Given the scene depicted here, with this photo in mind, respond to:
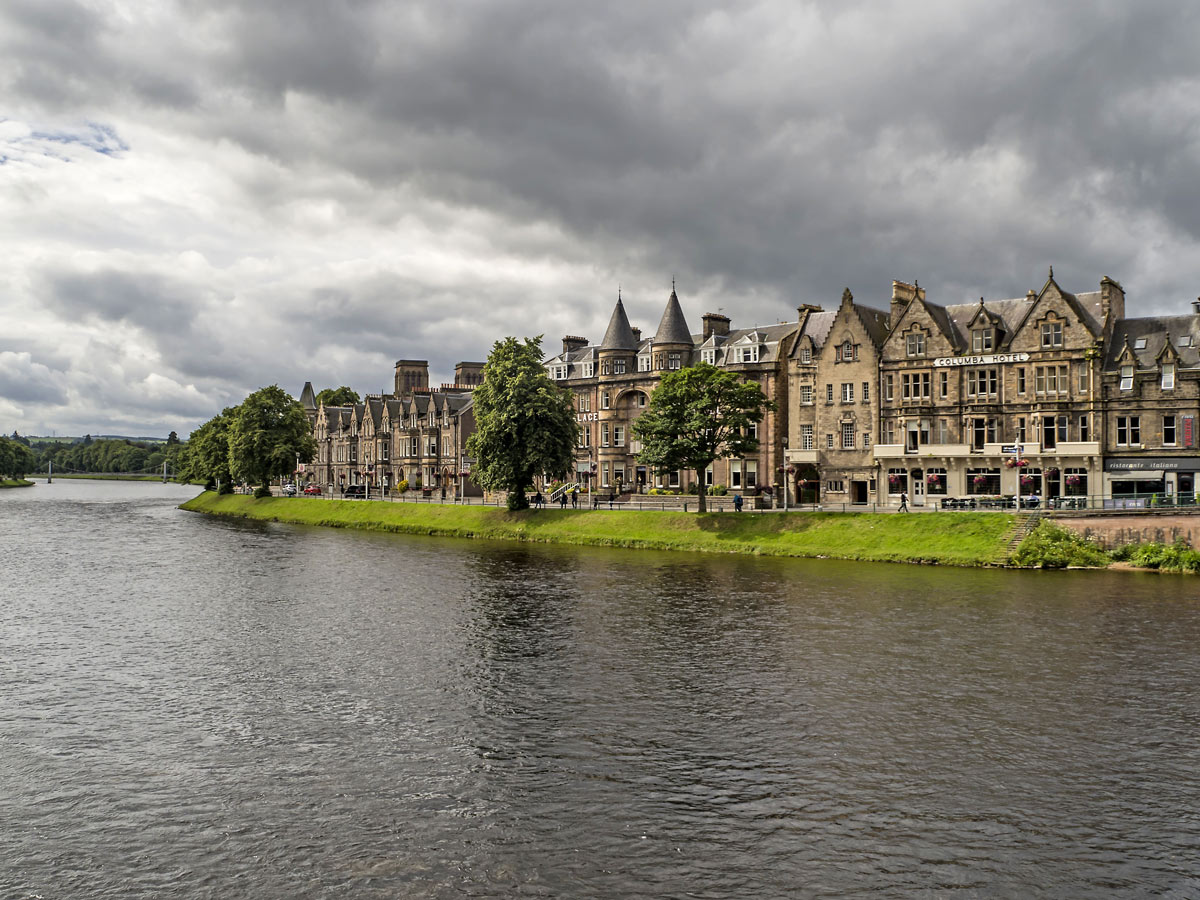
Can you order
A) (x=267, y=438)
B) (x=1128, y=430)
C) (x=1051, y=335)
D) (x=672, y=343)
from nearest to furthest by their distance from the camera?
(x=1128, y=430) < (x=1051, y=335) < (x=672, y=343) < (x=267, y=438)

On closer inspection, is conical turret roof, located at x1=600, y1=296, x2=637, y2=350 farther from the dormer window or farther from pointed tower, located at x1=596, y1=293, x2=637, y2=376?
the dormer window

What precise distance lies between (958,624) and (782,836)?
2306 centimetres

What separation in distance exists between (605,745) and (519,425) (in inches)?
2352

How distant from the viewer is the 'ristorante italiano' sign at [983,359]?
75250 millimetres

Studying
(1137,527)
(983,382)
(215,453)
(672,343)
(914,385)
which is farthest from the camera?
(215,453)

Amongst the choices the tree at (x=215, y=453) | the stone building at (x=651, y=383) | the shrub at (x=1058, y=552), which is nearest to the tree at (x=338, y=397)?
the tree at (x=215, y=453)

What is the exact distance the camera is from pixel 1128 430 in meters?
70.6

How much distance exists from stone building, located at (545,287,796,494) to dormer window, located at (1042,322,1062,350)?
2586 cm

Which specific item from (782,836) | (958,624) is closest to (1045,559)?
(958,624)

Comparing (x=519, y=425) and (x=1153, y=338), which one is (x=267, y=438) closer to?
(x=519, y=425)

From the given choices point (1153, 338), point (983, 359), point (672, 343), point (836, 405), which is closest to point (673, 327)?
point (672, 343)

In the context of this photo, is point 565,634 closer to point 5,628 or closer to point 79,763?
point 79,763

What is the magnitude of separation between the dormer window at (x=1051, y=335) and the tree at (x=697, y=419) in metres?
22.7

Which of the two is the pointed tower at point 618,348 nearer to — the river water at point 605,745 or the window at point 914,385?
the window at point 914,385
